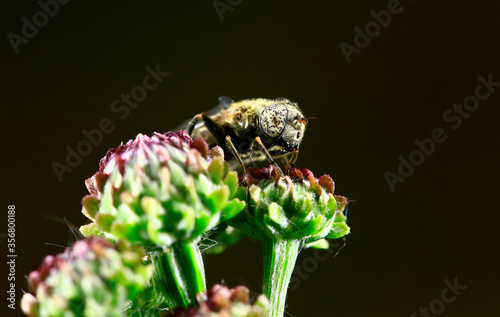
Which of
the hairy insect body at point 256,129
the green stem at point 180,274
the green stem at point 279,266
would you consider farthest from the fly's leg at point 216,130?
the green stem at point 180,274

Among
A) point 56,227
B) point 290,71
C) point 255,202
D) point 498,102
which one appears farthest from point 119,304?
point 498,102

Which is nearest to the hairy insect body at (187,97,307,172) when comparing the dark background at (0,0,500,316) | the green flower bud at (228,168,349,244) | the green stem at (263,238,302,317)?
the green flower bud at (228,168,349,244)

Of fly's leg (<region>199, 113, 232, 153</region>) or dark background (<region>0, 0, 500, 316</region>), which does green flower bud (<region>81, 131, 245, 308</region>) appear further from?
dark background (<region>0, 0, 500, 316</region>)

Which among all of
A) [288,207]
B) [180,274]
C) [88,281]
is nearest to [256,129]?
[288,207]

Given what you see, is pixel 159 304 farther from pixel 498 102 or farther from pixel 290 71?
pixel 498 102

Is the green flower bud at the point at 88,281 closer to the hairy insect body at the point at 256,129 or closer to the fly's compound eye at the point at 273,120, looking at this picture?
the hairy insect body at the point at 256,129

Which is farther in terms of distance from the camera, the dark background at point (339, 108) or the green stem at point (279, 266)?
the dark background at point (339, 108)
